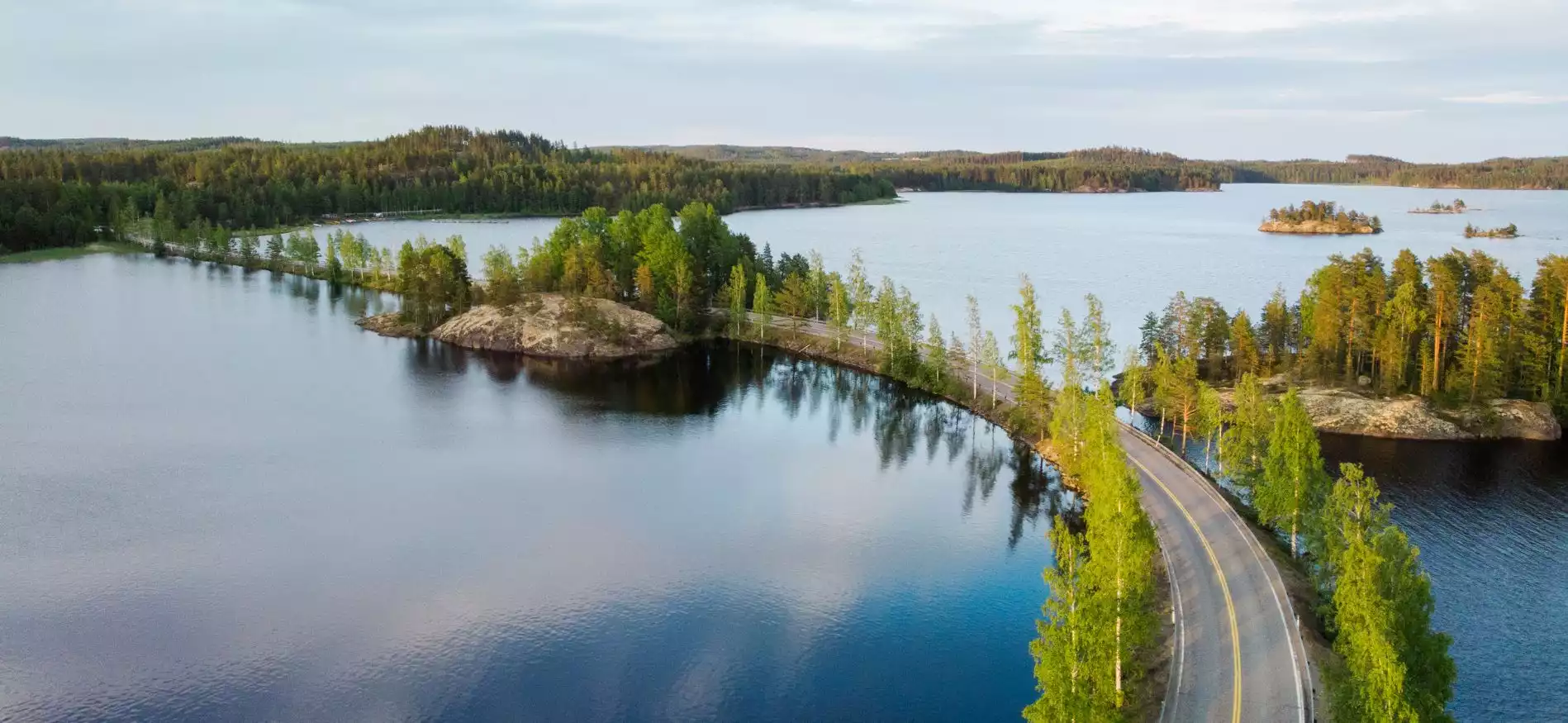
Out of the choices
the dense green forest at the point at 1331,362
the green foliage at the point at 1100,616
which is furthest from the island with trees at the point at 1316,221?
the green foliage at the point at 1100,616

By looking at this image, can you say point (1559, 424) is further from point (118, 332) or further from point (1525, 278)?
point (118, 332)

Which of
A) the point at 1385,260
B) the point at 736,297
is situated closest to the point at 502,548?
the point at 736,297

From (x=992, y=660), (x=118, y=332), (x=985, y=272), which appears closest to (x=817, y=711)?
(x=992, y=660)

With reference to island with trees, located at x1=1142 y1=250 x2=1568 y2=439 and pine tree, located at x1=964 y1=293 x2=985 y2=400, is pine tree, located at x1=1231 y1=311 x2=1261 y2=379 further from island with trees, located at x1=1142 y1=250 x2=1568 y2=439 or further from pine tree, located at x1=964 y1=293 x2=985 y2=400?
pine tree, located at x1=964 y1=293 x2=985 y2=400

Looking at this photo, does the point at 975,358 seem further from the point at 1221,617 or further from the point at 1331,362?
the point at 1221,617

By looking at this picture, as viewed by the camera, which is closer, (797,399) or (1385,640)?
(1385,640)

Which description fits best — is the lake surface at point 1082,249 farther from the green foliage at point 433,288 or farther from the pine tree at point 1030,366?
the green foliage at point 433,288

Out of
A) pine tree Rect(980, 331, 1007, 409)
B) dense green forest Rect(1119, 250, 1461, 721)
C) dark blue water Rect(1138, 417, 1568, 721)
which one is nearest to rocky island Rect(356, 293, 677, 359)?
pine tree Rect(980, 331, 1007, 409)
